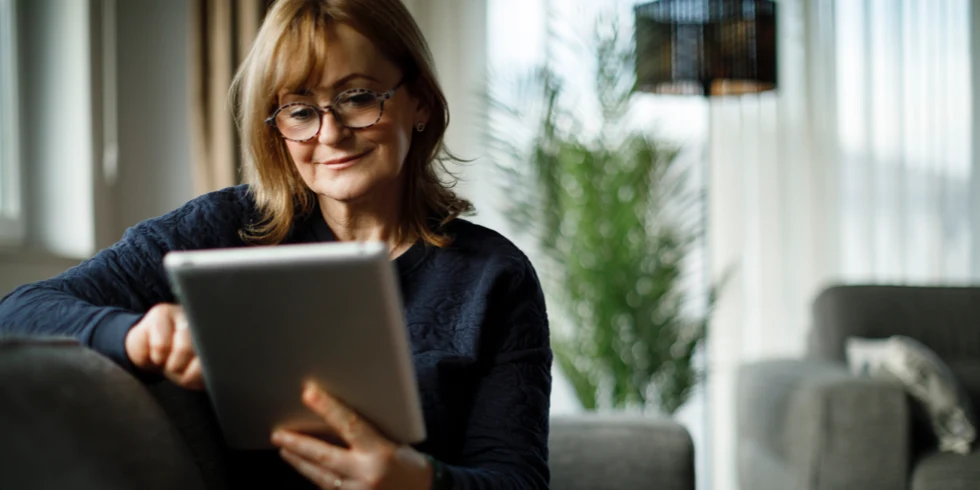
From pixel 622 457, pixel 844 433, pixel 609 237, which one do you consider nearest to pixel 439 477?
pixel 622 457

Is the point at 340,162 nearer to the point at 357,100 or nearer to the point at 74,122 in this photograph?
the point at 357,100

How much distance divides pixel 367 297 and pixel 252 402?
0.58ft

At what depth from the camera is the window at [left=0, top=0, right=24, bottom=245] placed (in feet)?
7.91

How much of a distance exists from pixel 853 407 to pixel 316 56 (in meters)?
1.89

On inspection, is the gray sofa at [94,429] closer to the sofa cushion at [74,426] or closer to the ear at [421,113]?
the sofa cushion at [74,426]

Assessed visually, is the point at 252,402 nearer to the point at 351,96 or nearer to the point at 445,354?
the point at 445,354

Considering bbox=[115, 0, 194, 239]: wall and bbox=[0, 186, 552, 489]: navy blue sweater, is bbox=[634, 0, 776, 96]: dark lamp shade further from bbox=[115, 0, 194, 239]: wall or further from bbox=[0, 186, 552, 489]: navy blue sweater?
bbox=[0, 186, 552, 489]: navy blue sweater

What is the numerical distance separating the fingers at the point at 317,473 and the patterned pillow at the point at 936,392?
2054 millimetres

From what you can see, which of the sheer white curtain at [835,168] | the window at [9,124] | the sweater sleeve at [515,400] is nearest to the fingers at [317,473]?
the sweater sleeve at [515,400]

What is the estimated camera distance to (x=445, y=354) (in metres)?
1.14

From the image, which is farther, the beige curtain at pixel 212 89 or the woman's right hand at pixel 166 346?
the beige curtain at pixel 212 89

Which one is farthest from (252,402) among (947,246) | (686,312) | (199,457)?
(947,246)

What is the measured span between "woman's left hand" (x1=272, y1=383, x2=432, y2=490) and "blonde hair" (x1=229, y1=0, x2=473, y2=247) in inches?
13.9

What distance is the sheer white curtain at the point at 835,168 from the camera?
426cm
